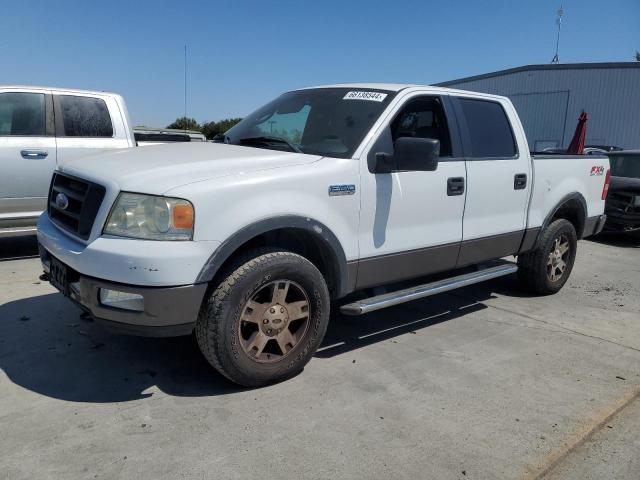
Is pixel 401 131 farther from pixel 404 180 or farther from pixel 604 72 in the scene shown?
pixel 604 72

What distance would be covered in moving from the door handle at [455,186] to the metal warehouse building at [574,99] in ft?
75.4

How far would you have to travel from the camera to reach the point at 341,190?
11.1ft

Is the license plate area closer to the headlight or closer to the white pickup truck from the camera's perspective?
the white pickup truck

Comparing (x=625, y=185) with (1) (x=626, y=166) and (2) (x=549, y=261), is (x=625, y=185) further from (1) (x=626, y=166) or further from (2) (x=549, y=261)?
(2) (x=549, y=261)

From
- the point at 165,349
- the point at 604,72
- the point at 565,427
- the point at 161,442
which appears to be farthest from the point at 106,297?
the point at 604,72

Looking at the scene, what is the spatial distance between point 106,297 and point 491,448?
7.14ft

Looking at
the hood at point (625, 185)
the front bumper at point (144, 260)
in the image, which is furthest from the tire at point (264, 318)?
the hood at point (625, 185)

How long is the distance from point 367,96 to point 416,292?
150 centimetres

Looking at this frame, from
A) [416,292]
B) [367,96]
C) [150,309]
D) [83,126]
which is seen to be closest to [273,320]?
[150,309]

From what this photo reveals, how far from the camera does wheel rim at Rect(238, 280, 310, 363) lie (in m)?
3.15

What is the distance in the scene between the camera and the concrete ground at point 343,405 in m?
2.56

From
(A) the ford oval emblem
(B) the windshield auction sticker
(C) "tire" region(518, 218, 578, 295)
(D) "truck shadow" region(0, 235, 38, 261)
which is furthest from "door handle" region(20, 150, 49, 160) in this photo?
(C) "tire" region(518, 218, 578, 295)

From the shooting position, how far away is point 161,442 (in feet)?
8.74

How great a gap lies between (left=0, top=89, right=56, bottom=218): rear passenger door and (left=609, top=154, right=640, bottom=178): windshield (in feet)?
31.9
